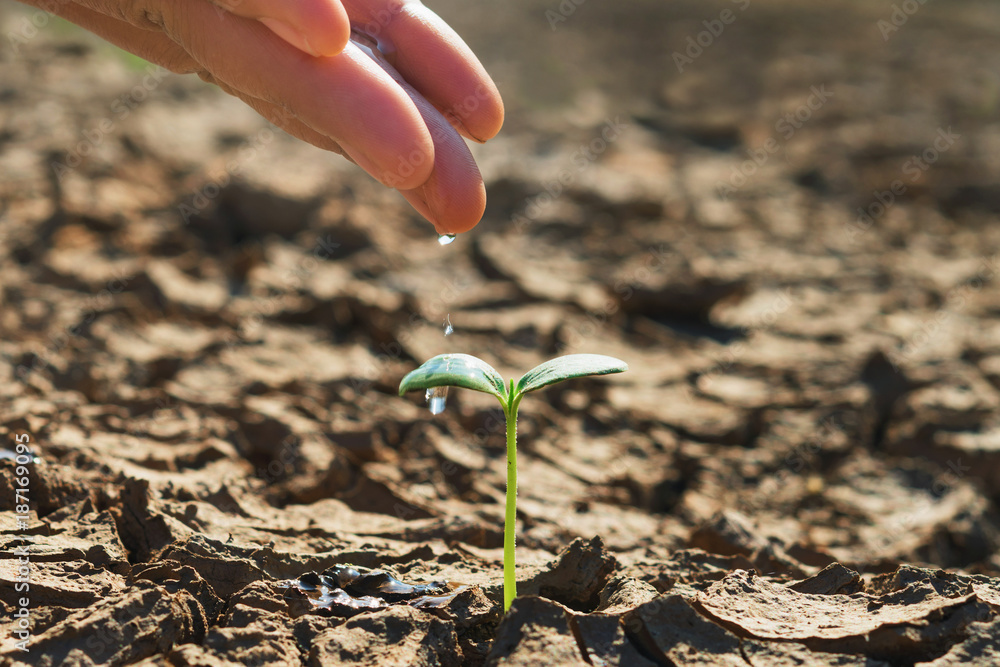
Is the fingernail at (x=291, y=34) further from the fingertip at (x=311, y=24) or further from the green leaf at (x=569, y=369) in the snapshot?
the green leaf at (x=569, y=369)

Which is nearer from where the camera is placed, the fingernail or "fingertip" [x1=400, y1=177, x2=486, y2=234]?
the fingernail

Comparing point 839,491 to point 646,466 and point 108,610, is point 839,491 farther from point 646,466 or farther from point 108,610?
point 108,610

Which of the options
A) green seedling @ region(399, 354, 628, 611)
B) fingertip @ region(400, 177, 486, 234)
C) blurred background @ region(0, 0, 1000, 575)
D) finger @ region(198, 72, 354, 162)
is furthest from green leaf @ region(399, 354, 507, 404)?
blurred background @ region(0, 0, 1000, 575)

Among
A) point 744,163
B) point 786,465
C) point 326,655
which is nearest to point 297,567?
point 326,655

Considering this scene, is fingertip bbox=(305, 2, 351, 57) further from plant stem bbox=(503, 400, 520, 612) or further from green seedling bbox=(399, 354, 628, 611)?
plant stem bbox=(503, 400, 520, 612)

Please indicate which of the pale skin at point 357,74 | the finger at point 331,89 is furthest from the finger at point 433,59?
the finger at point 331,89
